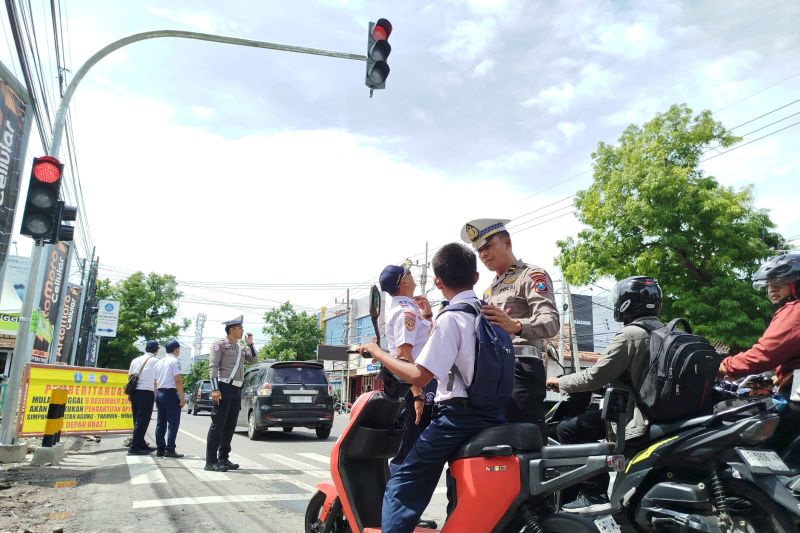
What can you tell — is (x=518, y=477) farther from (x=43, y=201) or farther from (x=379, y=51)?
(x=43, y=201)

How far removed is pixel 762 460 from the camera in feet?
9.68

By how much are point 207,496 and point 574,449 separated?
4247 millimetres

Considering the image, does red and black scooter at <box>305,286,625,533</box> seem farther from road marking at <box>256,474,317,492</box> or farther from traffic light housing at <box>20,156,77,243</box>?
traffic light housing at <box>20,156,77,243</box>

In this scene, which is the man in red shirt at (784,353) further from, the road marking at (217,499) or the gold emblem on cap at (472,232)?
the road marking at (217,499)

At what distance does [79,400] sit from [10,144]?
4.95 metres

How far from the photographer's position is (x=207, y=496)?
551 cm

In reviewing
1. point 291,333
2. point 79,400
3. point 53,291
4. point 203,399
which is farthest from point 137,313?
point 79,400

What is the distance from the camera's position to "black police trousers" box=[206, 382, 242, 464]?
23.4 ft

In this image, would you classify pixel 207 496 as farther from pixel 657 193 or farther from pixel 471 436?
pixel 657 193

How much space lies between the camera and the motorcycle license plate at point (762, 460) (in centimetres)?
290

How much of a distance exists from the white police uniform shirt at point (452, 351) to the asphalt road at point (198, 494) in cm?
247

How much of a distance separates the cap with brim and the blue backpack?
1.08m

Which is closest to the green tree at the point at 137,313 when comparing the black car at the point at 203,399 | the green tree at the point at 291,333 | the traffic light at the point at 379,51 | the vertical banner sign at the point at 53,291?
the green tree at the point at 291,333

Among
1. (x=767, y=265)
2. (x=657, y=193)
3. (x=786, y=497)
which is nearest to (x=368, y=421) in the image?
(x=786, y=497)
